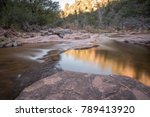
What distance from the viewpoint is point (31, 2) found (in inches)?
1617

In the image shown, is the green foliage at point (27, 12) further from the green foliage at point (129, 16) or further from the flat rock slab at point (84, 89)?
the flat rock slab at point (84, 89)

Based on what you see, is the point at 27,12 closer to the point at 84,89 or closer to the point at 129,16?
the point at 129,16

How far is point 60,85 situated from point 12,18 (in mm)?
25412

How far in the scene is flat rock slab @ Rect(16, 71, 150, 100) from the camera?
5.05m

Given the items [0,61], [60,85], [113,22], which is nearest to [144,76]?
[60,85]

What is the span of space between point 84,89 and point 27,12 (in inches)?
1274

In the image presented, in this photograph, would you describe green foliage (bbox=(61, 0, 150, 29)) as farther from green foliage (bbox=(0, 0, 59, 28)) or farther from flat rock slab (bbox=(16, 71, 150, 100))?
flat rock slab (bbox=(16, 71, 150, 100))

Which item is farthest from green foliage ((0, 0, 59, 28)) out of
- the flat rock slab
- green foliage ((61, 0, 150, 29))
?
the flat rock slab

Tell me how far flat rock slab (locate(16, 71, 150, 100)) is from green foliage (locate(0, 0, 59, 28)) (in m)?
21.4

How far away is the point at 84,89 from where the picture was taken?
17.8 feet

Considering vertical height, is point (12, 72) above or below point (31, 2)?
below

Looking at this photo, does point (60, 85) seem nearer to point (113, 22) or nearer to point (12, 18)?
point (12, 18)

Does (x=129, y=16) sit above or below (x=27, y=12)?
below

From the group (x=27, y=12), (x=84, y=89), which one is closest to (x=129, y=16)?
(x=27, y=12)
